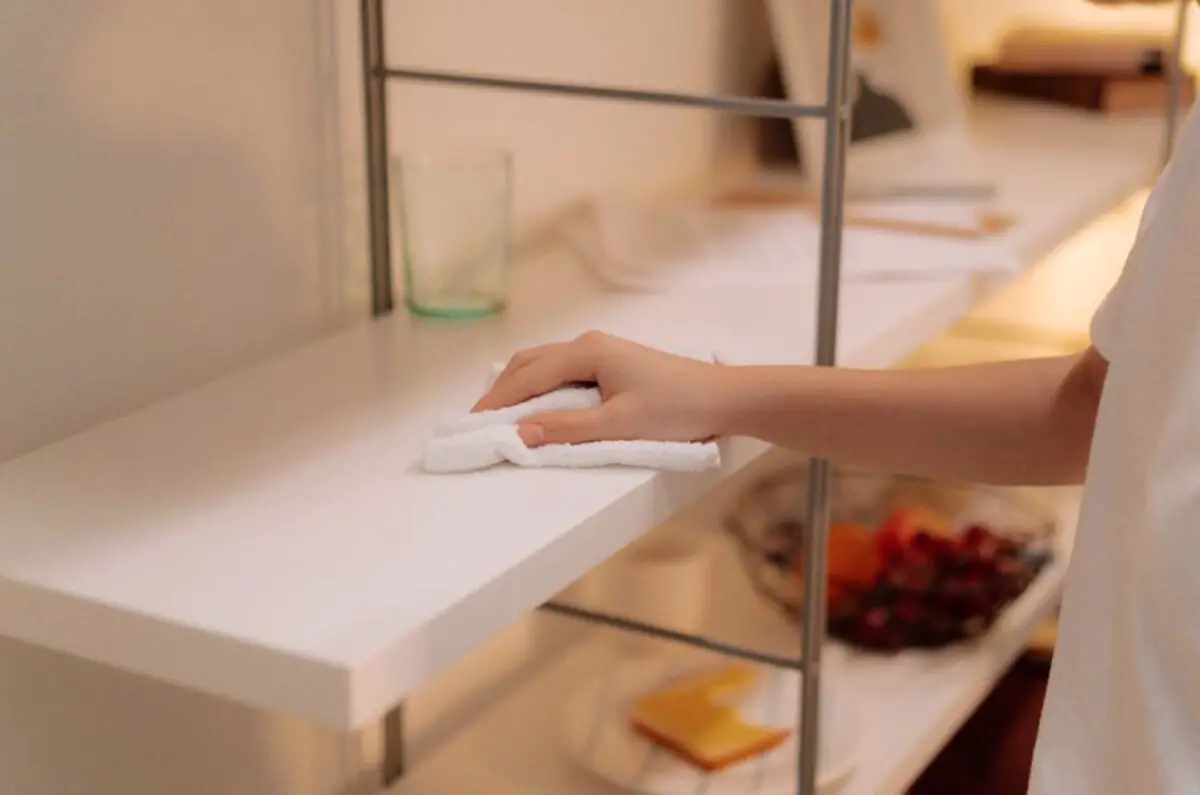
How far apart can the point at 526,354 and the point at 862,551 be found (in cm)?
72

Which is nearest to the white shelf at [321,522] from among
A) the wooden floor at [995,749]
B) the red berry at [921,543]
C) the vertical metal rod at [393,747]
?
the vertical metal rod at [393,747]

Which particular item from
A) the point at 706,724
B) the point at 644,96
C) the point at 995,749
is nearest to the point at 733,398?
the point at 644,96

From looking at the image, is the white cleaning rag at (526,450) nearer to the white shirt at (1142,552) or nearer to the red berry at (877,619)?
the white shirt at (1142,552)

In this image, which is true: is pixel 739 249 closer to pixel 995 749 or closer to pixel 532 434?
pixel 532 434

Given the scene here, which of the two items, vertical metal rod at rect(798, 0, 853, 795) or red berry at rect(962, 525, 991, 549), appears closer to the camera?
vertical metal rod at rect(798, 0, 853, 795)

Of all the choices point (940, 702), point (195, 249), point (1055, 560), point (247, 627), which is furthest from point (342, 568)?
point (1055, 560)

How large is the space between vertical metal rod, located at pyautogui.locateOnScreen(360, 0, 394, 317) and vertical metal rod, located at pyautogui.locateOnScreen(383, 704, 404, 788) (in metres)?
0.33

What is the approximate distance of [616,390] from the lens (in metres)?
0.86

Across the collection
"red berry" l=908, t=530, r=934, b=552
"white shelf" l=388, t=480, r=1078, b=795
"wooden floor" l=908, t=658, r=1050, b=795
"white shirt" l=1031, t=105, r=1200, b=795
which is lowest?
"wooden floor" l=908, t=658, r=1050, b=795

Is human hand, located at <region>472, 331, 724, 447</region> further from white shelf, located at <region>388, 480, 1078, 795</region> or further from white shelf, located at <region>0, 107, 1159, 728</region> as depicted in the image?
white shelf, located at <region>388, 480, 1078, 795</region>

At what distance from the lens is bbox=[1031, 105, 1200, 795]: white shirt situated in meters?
0.76

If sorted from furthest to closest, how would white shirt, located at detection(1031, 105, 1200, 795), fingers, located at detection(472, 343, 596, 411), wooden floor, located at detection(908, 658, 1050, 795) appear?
1. wooden floor, located at detection(908, 658, 1050, 795)
2. fingers, located at detection(472, 343, 596, 411)
3. white shirt, located at detection(1031, 105, 1200, 795)

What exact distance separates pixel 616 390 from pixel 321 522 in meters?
0.20

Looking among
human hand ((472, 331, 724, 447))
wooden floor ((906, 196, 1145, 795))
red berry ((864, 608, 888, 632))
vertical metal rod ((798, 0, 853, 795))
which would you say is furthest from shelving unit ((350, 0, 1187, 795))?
wooden floor ((906, 196, 1145, 795))
